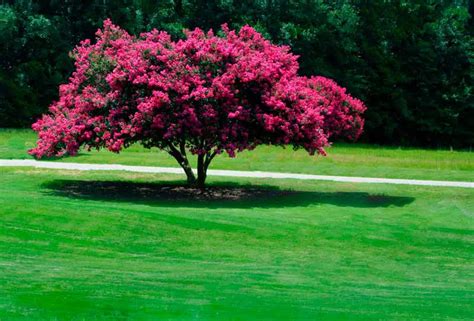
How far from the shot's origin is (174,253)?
1255 centimetres

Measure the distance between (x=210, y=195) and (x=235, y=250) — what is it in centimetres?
743

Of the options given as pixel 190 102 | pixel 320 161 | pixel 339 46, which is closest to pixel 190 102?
pixel 190 102

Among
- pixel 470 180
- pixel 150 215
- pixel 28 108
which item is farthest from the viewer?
pixel 28 108

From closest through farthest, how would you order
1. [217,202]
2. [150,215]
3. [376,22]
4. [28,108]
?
[150,215] < [217,202] < [28,108] < [376,22]

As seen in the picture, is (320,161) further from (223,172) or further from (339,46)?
(339,46)

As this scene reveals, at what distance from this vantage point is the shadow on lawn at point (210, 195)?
19188 millimetres

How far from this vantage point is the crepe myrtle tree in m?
19.2

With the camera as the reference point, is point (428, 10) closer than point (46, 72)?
No

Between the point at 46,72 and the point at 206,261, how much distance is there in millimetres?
34056

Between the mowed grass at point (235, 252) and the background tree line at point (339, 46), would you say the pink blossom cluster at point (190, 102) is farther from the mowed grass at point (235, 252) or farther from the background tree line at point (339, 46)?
the background tree line at point (339, 46)

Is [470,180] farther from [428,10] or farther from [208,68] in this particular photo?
[428,10]

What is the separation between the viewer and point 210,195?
20.4 m

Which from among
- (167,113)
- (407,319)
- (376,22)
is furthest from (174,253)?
(376,22)

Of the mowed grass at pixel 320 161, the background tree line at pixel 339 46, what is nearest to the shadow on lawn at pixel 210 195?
the mowed grass at pixel 320 161
